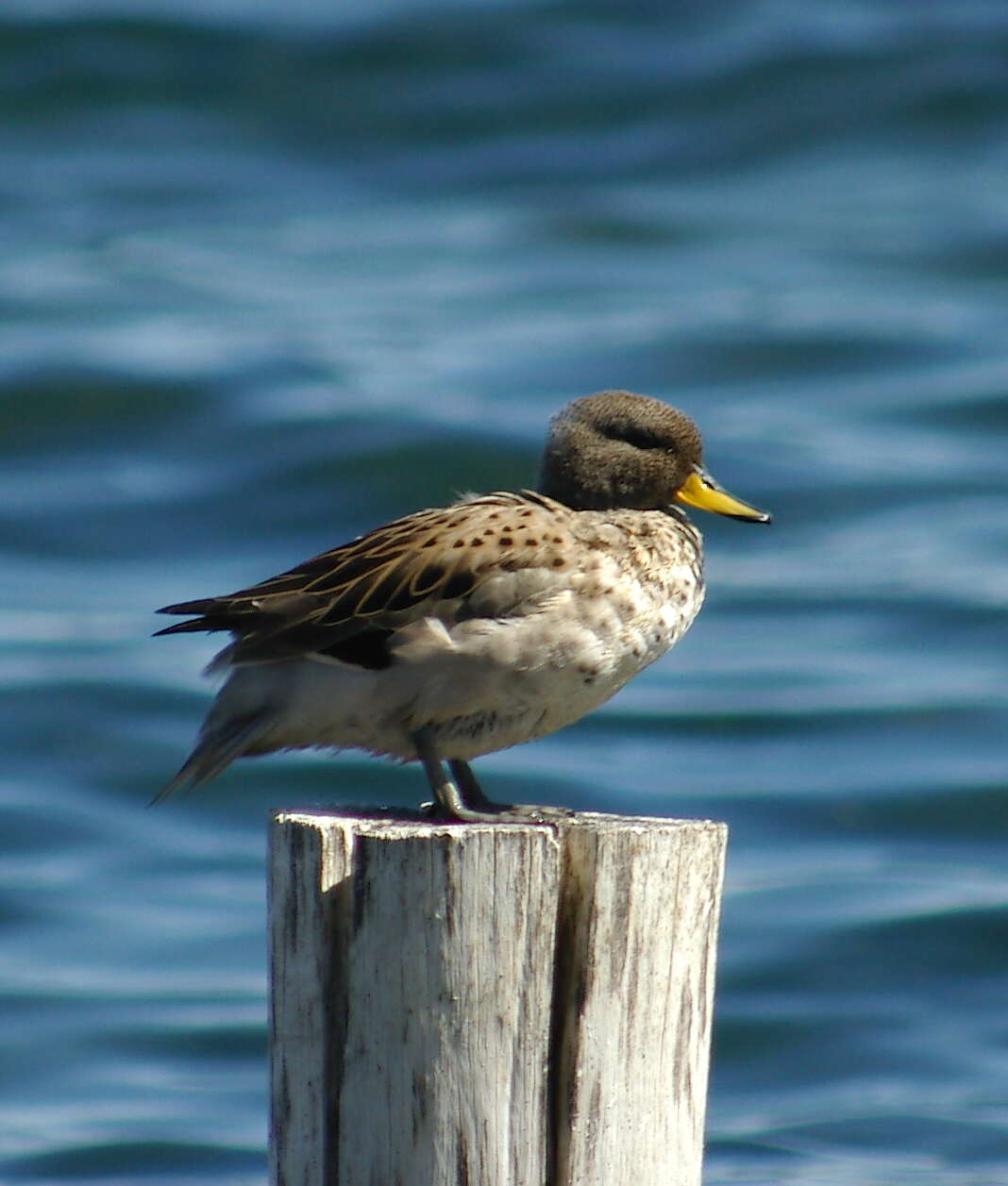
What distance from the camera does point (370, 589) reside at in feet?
19.0

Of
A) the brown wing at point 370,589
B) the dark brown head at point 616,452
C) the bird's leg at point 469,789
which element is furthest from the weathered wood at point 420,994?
the dark brown head at point 616,452

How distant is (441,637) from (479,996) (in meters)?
1.22

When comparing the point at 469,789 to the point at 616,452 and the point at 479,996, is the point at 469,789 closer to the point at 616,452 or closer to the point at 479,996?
the point at 616,452

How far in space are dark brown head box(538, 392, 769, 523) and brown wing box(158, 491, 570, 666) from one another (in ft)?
1.47

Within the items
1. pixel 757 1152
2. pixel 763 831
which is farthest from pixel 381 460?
pixel 757 1152

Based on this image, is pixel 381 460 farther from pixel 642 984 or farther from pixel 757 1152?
pixel 642 984

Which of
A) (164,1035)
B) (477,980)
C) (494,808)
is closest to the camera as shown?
(477,980)

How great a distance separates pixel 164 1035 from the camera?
42.9 ft

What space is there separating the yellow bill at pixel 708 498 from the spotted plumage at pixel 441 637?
524 millimetres

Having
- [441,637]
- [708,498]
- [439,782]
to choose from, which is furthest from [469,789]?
[708,498]

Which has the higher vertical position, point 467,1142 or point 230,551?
point 230,551

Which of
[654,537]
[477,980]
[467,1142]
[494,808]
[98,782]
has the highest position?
[98,782]

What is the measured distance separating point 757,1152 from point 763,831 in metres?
4.40

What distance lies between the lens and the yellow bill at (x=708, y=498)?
6.66 metres
